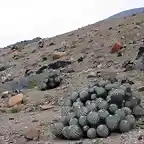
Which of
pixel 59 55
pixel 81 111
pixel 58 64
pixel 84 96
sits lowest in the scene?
pixel 81 111

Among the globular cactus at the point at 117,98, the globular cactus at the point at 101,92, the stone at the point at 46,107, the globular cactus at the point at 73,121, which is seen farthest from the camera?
the stone at the point at 46,107

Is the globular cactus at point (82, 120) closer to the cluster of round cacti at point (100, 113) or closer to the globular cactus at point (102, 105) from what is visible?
the cluster of round cacti at point (100, 113)

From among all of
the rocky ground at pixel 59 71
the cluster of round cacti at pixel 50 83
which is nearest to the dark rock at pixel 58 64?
the rocky ground at pixel 59 71

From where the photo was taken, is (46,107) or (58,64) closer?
(46,107)

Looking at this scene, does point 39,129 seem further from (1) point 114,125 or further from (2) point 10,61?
(2) point 10,61

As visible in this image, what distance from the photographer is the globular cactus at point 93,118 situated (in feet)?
21.7

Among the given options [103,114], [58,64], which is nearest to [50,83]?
[58,64]

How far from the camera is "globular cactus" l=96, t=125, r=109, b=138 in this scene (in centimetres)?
646

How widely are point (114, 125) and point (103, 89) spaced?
94 centimetres

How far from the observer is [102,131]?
6465mm

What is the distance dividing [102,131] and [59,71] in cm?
691

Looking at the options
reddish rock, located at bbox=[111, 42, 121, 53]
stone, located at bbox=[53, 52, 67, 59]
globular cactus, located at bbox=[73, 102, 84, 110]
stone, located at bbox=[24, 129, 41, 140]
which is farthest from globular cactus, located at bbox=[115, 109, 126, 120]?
stone, located at bbox=[53, 52, 67, 59]

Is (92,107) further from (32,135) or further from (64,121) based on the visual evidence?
(32,135)

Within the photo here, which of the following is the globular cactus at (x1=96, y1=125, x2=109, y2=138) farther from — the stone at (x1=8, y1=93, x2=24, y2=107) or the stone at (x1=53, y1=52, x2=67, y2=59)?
the stone at (x1=53, y1=52, x2=67, y2=59)
